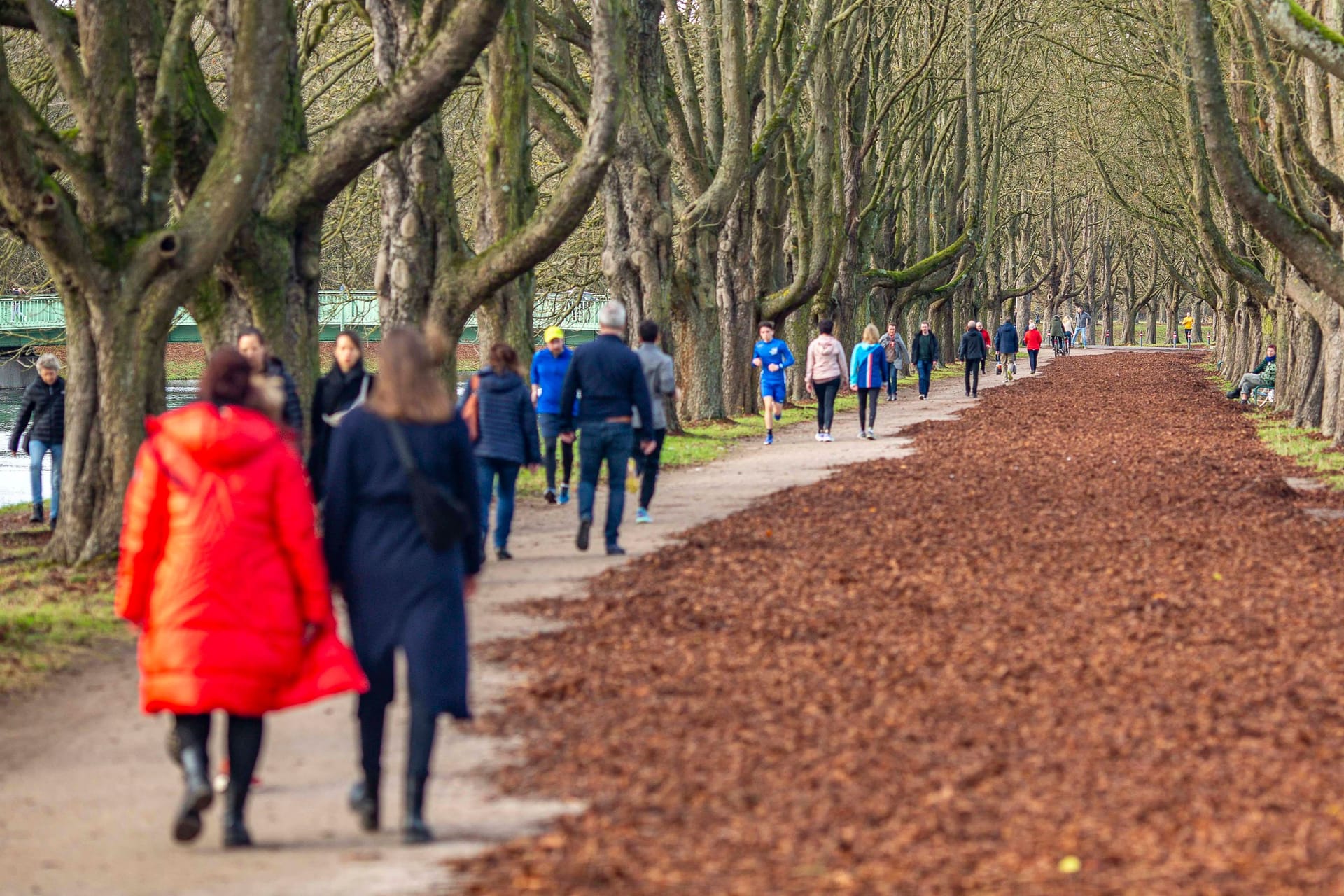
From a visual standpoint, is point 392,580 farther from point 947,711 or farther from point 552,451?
point 552,451

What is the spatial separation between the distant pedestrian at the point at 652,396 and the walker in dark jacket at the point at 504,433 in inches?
65.4

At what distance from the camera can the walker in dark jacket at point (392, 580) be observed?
5652mm

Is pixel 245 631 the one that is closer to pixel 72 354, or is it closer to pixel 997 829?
pixel 997 829

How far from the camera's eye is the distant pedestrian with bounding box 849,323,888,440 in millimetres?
25125

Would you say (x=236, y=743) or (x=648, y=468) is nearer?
(x=236, y=743)

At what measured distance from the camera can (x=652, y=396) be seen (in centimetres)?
1492

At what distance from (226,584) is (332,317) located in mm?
22108

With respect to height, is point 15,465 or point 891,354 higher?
point 891,354

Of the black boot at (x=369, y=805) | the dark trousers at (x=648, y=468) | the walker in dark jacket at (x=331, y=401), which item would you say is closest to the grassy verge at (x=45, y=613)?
the walker in dark jacket at (x=331, y=401)

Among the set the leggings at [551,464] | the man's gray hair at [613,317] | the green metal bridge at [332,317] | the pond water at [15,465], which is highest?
the green metal bridge at [332,317]

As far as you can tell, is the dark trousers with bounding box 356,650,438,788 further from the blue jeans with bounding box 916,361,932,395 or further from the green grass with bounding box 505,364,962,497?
the blue jeans with bounding box 916,361,932,395

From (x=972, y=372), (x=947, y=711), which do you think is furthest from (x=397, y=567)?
(x=972, y=372)

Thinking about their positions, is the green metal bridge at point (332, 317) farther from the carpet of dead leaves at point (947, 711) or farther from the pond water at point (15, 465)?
the carpet of dead leaves at point (947, 711)

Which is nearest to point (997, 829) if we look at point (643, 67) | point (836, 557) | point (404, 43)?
point (836, 557)
